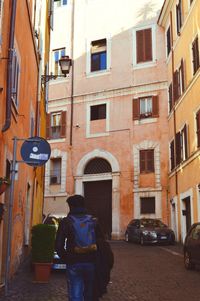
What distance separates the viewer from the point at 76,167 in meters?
30.1

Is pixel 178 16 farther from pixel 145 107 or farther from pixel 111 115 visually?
pixel 111 115

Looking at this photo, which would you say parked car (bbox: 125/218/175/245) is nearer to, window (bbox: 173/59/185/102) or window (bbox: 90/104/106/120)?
window (bbox: 173/59/185/102)

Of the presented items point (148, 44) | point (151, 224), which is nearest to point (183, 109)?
point (151, 224)

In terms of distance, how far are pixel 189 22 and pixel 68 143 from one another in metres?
12.3

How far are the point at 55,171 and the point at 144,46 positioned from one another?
1023cm

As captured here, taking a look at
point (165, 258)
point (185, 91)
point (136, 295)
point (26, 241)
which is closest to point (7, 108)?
point (136, 295)

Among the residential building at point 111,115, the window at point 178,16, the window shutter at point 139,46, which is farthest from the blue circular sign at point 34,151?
the window shutter at point 139,46

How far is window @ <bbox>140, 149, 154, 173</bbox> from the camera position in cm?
2791

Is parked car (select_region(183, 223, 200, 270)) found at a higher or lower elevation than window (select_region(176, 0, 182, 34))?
lower

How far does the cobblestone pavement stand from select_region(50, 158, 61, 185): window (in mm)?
15712

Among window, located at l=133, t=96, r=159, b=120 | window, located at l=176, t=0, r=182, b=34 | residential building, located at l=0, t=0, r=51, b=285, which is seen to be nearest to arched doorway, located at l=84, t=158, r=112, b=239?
window, located at l=133, t=96, r=159, b=120

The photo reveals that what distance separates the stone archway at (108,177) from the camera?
28062 millimetres

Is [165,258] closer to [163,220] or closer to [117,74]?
[163,220]

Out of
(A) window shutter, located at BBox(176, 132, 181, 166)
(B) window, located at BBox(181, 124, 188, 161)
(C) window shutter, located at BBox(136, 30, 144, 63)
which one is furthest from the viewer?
(C) window shutter, located at BBox(136, 30, 144, 63)
